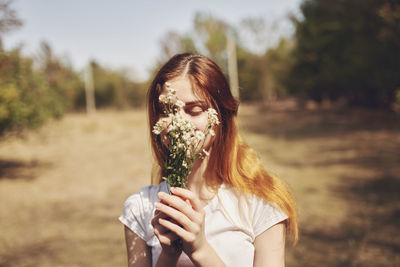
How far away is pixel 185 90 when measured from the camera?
178 centimetres

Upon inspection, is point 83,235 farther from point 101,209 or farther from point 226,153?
point 226,153

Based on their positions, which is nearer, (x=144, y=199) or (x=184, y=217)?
(x=184, y=217)

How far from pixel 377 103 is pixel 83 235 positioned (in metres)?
29.1

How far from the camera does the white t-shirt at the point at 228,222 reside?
68.9 inches

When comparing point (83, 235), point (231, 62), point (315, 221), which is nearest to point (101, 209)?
point (83, 235)

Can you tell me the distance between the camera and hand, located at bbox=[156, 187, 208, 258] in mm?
1346

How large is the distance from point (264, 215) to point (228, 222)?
8.5 inches

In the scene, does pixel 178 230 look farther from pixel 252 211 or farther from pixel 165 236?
pixel 252 211

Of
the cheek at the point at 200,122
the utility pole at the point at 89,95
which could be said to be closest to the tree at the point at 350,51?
the cheek at the point at 200,122

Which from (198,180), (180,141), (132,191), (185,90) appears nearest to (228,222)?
(198,180)

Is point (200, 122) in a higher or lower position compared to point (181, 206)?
higher

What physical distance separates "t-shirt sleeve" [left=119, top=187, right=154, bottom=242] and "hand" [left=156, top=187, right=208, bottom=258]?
472 millimetres

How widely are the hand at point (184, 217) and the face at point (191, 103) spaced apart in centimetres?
44

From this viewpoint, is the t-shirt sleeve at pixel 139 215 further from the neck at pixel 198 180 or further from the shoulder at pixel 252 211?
the shoulder at pixel 252 211
